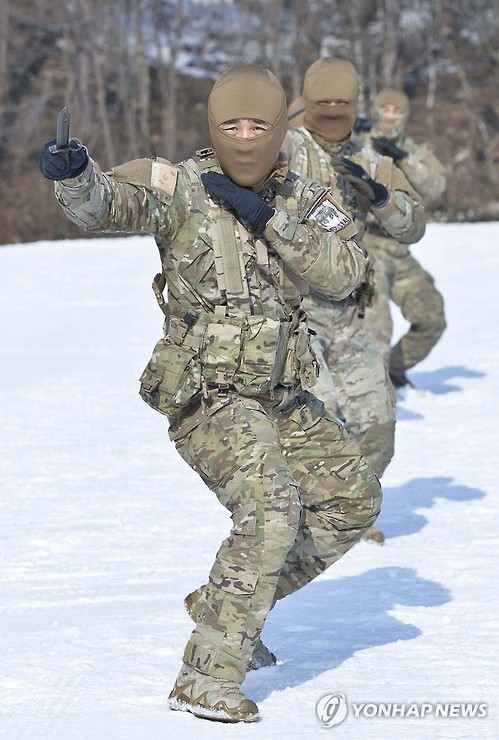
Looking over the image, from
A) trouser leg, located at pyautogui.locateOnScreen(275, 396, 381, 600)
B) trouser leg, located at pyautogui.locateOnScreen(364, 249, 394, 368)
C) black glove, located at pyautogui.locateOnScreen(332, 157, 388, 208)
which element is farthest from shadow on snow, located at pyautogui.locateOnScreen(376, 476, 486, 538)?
trouser leg, located at pyautogui.locateOnScreen(275, 396, 381, 600)

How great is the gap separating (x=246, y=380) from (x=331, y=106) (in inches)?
108

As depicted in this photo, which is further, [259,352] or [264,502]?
[259,352]

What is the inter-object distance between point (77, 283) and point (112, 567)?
10.6 metres

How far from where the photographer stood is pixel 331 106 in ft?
23.2

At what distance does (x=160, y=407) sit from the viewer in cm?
470

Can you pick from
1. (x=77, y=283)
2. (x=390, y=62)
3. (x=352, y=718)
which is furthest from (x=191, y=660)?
(x=390, y=62)

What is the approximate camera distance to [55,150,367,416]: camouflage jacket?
15.0 feet

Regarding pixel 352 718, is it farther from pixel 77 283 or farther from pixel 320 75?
pixel 77 283

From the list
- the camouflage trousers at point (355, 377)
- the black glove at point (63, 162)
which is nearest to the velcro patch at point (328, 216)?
the black glove at point (63, 162)

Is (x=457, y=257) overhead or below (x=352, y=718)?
below

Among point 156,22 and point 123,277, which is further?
point 156,22

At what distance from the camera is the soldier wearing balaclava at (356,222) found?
6934 millimetres

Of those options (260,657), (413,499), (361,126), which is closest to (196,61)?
(361,126)

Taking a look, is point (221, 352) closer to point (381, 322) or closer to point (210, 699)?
point (210, 699)
